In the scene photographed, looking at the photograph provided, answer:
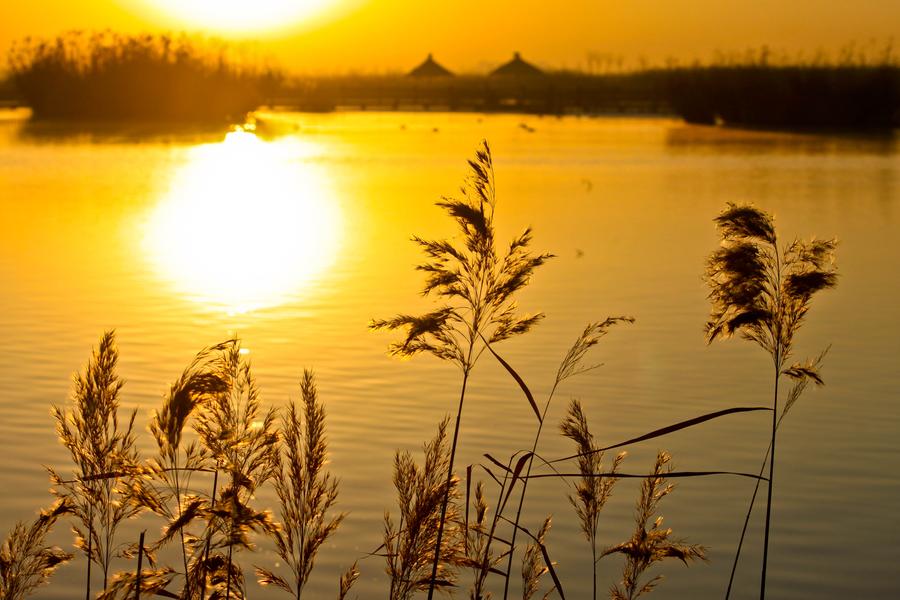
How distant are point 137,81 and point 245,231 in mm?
40274

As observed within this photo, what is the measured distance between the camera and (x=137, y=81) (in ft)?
202

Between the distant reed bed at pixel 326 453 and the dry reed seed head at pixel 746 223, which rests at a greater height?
the dry reed seed head at pixel 746 223

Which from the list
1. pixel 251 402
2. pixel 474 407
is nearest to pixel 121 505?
pixel 251 402

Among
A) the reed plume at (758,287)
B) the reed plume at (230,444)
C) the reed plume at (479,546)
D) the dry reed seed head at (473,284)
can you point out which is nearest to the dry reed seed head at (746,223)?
the reed plume at (758,287)

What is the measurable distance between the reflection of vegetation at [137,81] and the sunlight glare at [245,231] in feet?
75.4

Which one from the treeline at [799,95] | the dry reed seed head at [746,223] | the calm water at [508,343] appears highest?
the treeline at [799,95]

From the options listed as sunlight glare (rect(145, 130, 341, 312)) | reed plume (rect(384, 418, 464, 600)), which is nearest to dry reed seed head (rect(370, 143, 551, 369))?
reed plume (rect(384, 418, 464, 600))

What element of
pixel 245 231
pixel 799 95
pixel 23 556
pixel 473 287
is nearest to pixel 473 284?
pixel 473 287

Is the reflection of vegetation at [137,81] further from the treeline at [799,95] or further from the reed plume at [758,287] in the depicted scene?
the reed plume at [758,287]

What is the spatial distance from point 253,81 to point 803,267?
62677mm

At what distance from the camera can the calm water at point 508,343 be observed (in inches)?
277

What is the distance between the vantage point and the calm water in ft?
23.1

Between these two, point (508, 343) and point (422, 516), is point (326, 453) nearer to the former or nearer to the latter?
point (422, 516)

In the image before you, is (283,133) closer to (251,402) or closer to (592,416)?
(592,416)
